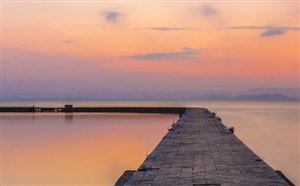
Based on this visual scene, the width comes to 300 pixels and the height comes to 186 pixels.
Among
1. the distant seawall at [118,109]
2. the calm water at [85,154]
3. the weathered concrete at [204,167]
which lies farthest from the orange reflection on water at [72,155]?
the distant seawall at [118,109]

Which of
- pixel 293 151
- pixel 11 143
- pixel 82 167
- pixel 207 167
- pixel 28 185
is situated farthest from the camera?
pixel 11 143

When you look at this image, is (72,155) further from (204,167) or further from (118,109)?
(118,109)

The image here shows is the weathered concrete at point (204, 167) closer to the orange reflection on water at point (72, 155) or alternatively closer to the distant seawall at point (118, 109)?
the orange reflection on water at point (72, 155)

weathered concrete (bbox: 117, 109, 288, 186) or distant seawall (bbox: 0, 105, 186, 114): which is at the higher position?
distant seawall (bbox: 0, 105, 186, 114)

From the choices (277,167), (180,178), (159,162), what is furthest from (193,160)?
(277,167)

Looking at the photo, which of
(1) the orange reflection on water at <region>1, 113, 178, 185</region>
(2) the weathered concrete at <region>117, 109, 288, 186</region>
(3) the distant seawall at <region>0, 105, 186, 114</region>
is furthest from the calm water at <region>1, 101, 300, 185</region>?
Answer: (3) the distant seawall at <region>0, 105, 186, 114</region>

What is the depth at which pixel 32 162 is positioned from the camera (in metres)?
23.4

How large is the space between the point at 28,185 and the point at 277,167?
12.3 meters

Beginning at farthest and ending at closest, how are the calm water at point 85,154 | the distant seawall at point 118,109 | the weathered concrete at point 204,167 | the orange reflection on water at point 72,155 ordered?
the distant seawall at point 118,109
the calm water at point 85,154
the orange reflection on water at point 72,155
the weathered concrete at point 204,167

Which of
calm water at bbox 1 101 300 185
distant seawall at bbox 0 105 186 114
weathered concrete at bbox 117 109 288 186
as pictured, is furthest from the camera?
distant seawall at bbox 0 105 186 114

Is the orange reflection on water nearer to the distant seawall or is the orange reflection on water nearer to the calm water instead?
the calm water

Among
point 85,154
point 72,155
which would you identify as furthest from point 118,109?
point 72,155

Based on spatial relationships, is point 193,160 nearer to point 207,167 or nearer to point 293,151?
point 207,167

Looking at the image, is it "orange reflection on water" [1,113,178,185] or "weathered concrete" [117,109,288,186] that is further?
"orange reflection on water" [1,113,178,185]
